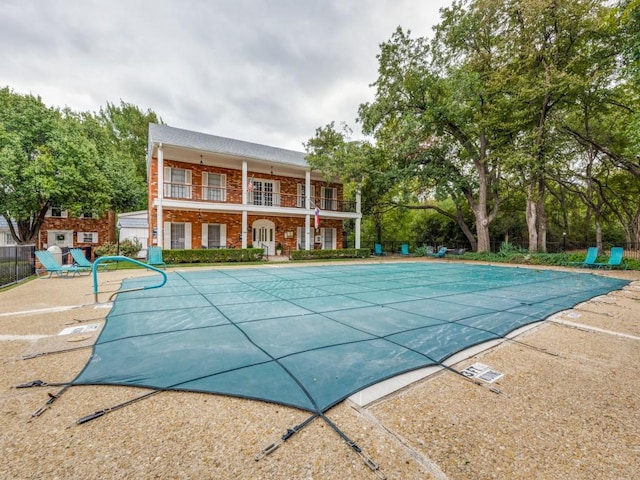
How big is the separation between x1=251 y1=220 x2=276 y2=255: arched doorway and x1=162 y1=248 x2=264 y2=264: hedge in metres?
3.30

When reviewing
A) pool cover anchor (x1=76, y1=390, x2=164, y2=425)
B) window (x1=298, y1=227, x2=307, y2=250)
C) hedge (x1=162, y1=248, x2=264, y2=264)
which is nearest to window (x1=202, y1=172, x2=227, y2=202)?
hedge (x1=162, y1=248, x2=264, y2=264)

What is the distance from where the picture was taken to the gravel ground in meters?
1.57

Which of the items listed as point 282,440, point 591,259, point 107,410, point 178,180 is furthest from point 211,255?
point 591,259

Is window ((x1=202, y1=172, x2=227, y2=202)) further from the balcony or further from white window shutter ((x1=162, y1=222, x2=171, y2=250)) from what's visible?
white window shutter ((x1=162, y1=222, x2=171, y2=250))

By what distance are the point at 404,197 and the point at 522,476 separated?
16876 mm

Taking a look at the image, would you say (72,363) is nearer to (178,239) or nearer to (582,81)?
(178,239)

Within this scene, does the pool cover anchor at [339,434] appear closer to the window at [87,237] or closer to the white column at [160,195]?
the white column at [160,195]

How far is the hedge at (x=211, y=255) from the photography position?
13047 millimetres

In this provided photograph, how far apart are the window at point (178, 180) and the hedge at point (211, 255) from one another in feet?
12.3

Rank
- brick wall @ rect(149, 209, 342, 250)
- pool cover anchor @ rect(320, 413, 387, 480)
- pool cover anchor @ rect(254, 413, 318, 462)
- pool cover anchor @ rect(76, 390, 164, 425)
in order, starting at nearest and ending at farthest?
1. pool cover anchor @ rect(320, 413, 387, 480)
2. pool cover anchor @ rect(254, 413, 318, 462)
3. pool cover anchor @ rect(76, 390, 164, 425)
4. brick wall @ rect(149, 209, 342, 250)

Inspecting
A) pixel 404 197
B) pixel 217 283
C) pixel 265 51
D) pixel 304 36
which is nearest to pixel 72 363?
pixel 217 283

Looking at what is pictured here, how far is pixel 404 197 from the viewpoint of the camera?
17.4 metres

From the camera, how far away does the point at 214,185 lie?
54.8 ft

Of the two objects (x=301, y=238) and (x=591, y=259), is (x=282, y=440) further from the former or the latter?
(x=301, y=238)
